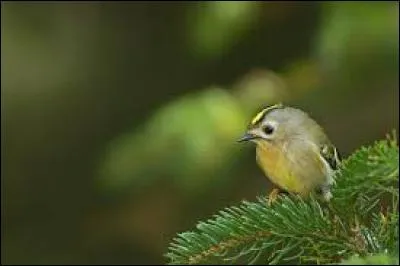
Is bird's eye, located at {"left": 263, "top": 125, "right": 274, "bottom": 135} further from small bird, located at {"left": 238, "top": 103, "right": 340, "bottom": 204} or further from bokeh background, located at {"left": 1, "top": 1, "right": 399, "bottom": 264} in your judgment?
bokeh background, located at {"left": 1, "top": 1, "right": 399, "bottom": 264}

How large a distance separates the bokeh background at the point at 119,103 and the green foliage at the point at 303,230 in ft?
3.43

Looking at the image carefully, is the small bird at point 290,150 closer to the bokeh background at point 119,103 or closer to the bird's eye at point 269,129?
the bird's eye at point 269,129

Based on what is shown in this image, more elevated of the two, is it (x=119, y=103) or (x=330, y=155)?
(x=119, y=103)

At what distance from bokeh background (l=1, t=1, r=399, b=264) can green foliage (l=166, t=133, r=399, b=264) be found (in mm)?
1045

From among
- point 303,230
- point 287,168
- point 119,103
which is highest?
point 119,103

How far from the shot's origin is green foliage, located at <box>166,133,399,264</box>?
74 cm

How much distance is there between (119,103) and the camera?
2623 mm

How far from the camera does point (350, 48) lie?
1.66 meters

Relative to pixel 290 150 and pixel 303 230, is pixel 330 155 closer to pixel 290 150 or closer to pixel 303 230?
pixel 290 150

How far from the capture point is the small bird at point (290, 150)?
41.4 inches

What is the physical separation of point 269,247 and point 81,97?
1.86 metres

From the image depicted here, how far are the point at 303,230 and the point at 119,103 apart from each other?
1884 mm

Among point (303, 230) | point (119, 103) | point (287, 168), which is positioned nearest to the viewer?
point (303, 230)

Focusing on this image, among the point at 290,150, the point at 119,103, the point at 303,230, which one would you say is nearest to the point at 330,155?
the point at 290,150
